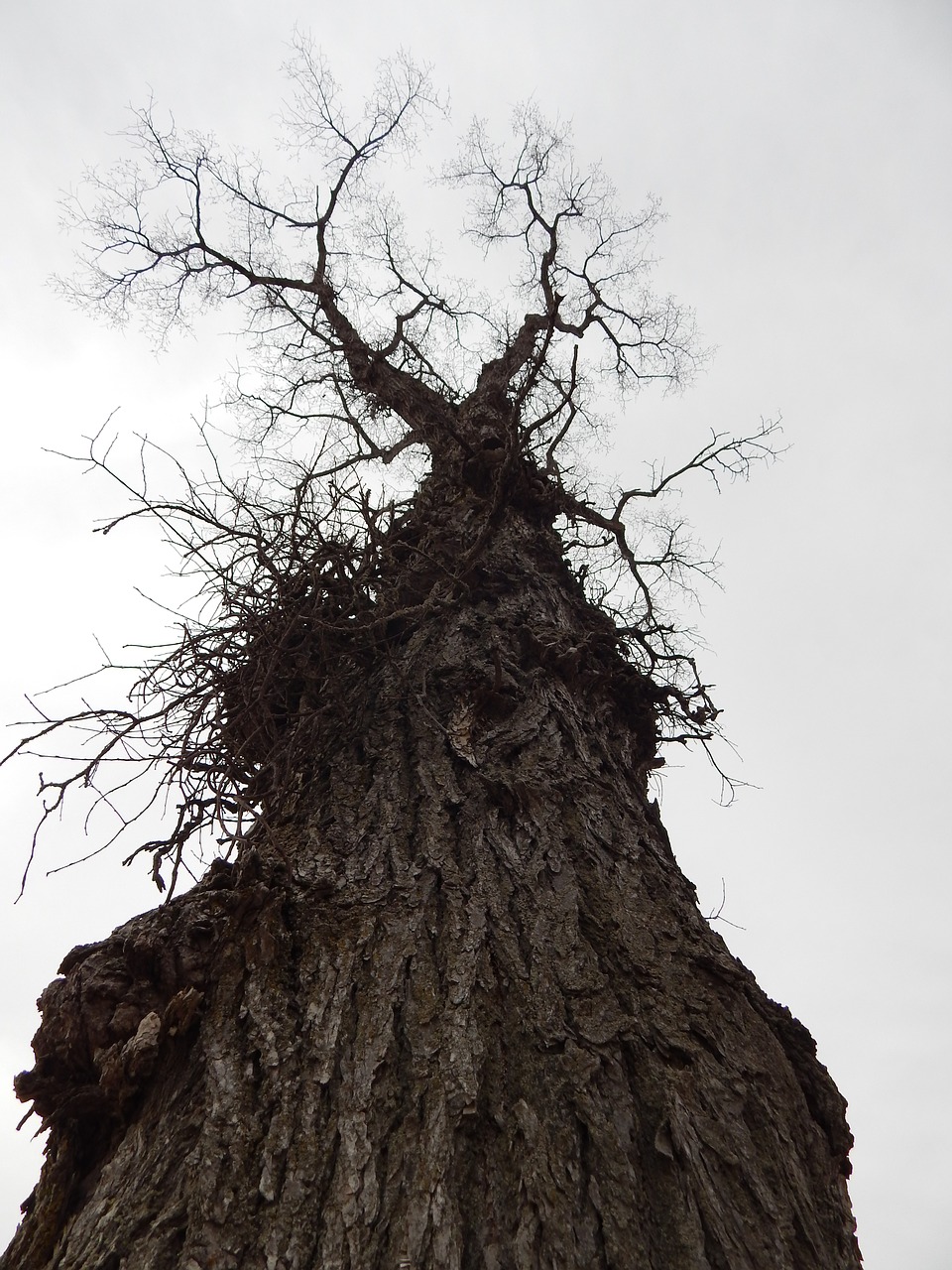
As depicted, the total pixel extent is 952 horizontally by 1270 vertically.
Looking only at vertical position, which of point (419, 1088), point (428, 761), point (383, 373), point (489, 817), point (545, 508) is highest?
point (383, 373)

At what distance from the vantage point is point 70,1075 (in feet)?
4.72

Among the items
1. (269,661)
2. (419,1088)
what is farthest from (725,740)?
(419,1088)

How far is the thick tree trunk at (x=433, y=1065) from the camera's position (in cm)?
111

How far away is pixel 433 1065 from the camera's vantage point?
130cm

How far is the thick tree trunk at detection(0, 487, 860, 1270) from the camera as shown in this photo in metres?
1.11

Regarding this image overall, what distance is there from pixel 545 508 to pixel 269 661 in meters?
1.83

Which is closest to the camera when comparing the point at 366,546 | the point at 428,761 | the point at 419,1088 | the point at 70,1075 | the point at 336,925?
the point at 419,1088

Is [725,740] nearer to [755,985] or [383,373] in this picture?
[755,985]

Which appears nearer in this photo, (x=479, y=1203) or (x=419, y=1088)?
A: (x=479, y=1203)

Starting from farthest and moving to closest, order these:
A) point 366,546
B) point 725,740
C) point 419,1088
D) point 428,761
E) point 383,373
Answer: point 383,373 → point 725,740 → point 366,546 → point 428,761 → point 419,1088

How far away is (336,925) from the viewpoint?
1568 mm

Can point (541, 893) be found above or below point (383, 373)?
below

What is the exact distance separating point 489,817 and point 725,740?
1538mm

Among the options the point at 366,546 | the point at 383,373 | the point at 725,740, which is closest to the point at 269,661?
the point at 366,546
